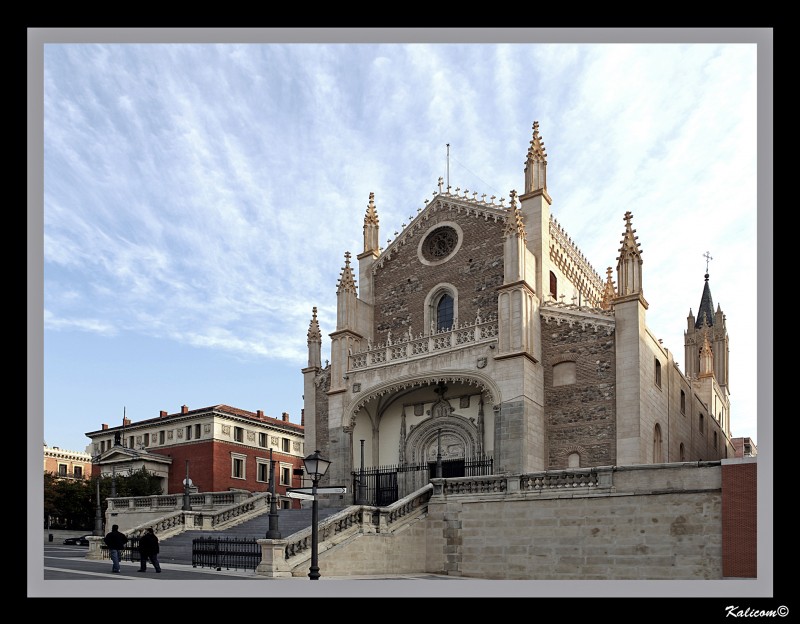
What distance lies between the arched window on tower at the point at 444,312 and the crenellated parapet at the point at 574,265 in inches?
191

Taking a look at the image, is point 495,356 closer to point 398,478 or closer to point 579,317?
point 579,317

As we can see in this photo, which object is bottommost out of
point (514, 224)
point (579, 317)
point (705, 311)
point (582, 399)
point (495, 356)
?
point (582, 399)

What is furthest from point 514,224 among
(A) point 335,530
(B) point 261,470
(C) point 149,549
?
(B) point 261,470

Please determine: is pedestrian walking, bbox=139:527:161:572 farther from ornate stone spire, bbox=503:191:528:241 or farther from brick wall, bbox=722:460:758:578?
ornate stone spire, bbox=503:191:528:241

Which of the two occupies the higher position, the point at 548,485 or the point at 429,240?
the point at 429,240

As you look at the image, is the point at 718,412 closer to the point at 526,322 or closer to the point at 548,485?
the point at 526,322

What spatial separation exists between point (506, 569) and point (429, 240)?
58.0ft

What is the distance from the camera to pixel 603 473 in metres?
22.3

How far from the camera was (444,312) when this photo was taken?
1414 inches

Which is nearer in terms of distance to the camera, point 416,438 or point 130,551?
point 130,551

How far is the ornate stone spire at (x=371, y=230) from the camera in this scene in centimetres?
3941

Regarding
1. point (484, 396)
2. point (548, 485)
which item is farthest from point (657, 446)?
point (548, 485)

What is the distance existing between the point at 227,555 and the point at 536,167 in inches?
793
